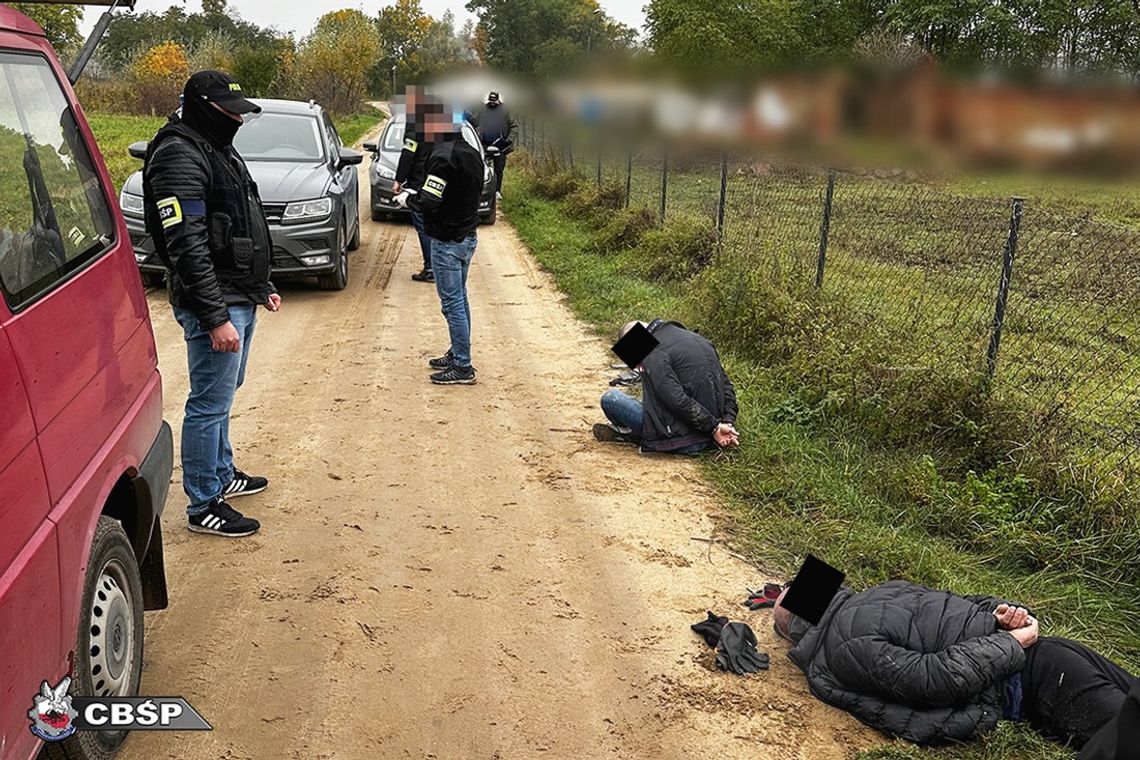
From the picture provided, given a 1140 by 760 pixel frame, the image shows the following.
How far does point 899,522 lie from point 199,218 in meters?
3.61

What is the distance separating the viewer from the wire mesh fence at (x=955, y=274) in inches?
201

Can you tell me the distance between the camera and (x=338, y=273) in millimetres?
9297

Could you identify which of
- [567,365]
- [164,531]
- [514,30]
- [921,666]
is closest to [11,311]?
[164,531]

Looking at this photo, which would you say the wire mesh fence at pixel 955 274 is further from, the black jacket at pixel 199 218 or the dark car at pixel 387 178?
the black jacket at pixel 199 218

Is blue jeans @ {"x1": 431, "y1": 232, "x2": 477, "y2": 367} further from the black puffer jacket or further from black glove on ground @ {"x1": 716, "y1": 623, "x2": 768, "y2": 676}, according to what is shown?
the black puffer jacket

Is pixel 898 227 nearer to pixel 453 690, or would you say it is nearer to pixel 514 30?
pixel 453 690

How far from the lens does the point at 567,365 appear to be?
24.1ft

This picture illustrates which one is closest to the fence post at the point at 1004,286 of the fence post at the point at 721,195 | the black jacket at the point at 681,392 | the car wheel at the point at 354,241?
the black jacket at the point at 681,392

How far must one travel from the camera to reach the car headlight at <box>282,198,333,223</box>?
8609 mm

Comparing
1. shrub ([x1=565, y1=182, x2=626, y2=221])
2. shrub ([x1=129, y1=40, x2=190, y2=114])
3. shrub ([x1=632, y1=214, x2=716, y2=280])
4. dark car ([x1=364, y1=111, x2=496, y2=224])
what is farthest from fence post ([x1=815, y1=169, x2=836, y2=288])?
shrub ([x1=129, y1=40, x2=190, y2=114])

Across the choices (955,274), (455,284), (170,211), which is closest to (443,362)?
(455,284)

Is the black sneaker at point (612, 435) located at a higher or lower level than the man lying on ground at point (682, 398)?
lower

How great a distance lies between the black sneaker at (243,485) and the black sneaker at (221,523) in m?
0.36

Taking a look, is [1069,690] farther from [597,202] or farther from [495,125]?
[495,125]
